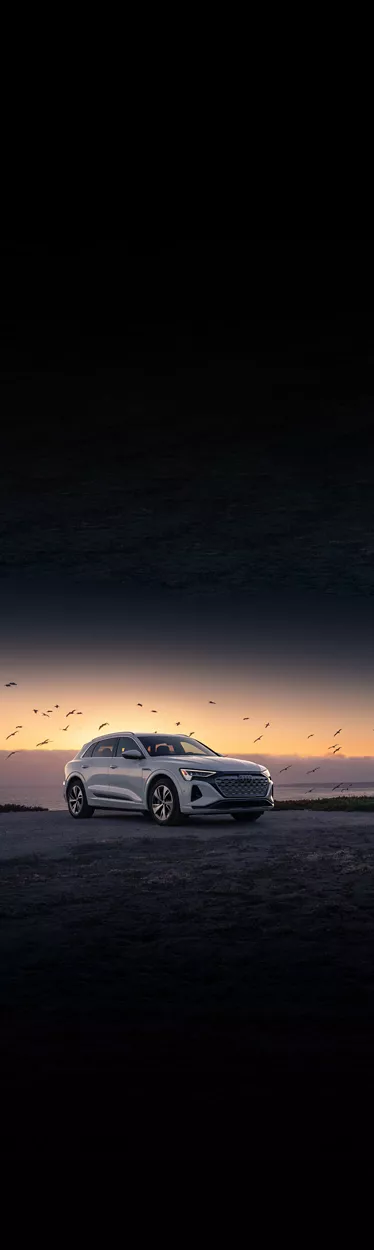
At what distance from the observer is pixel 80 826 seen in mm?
15227

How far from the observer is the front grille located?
14320mm

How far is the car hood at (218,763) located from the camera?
14.3 metres

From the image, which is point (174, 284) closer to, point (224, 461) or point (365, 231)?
point (365, 231)

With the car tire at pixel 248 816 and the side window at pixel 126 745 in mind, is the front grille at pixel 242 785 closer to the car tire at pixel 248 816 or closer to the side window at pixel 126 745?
the car tire at pixel 248 816

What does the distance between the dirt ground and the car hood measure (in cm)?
469

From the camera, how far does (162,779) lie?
1464cm

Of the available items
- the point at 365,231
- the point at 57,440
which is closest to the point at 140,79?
the point at 365,231

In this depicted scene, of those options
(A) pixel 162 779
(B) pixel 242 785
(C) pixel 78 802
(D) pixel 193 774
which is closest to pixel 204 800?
(D) pixel 193 774

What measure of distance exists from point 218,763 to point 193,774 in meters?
0.48

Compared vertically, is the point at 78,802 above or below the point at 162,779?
below


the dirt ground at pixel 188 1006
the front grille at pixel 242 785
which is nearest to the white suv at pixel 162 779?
the front grille at pixel 242 785

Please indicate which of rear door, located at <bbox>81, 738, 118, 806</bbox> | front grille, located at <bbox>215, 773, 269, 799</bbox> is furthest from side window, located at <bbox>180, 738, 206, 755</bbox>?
front grille, located at <bbox>215, 773, 269, 799</bbox>

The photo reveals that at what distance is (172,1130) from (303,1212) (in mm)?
636

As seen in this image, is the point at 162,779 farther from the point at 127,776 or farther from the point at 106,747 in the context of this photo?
the point at 106,747
